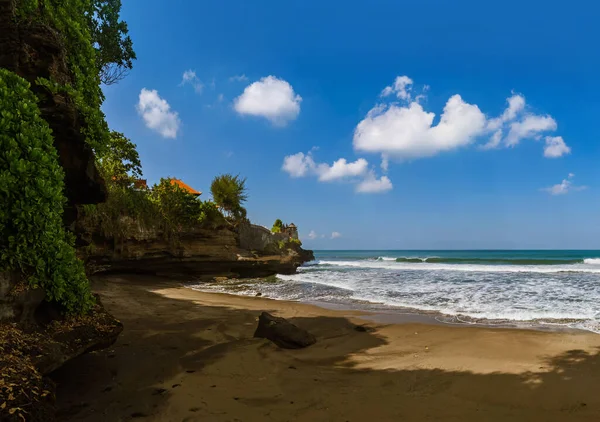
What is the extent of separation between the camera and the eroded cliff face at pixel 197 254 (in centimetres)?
2017

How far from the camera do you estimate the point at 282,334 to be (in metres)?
7.02

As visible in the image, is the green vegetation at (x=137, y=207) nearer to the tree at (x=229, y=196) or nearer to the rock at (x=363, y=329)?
the tree at (x=229, y=196)

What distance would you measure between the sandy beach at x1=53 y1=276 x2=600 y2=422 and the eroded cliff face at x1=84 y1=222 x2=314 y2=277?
1329 centimetres

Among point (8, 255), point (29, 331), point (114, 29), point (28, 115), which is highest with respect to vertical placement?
point (114, 29)

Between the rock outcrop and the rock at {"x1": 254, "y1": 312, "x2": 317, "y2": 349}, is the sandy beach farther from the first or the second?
the rock outcrop

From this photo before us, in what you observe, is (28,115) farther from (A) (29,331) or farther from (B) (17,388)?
(B) (17,388)

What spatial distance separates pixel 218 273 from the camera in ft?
84.2

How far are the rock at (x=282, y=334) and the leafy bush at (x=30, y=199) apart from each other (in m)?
3.94

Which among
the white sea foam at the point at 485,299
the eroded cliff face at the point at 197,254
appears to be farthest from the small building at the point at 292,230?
the white sea foam at the point at 485,299

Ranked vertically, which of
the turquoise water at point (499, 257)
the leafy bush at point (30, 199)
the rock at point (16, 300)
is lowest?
the turquoise water at point (499, 257)

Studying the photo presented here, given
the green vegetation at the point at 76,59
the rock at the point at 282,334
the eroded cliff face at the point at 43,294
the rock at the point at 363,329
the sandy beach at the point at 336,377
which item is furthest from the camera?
the rock at the point at 363,329

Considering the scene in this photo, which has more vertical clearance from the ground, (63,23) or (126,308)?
(63,23)

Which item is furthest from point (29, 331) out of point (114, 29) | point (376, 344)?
point (114, 29)

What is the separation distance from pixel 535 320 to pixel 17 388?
1220 centimetres
